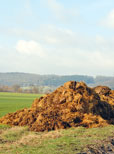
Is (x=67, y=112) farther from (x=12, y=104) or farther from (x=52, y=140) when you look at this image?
(x=12, y=104)

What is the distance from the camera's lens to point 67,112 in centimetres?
1655

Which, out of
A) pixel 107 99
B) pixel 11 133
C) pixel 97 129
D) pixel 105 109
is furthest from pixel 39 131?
pixel 107 99

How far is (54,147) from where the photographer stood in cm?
1035

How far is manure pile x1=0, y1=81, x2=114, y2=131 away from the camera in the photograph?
15.6 meters

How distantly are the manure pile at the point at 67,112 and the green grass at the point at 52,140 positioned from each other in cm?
90

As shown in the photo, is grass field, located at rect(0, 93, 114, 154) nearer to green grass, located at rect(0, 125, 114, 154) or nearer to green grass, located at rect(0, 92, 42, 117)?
green grass, located at rect(0, 125, 114, 154)

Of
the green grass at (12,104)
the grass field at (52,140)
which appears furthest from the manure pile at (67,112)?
the green grass at (12,104)

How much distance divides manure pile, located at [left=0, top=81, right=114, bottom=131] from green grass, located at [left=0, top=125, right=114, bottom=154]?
90cm

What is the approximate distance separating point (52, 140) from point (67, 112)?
4740 mm

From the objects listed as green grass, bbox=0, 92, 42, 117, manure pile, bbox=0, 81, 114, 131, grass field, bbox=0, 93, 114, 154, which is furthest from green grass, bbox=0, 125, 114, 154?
green grass, bbox=0, 92, 42, 117

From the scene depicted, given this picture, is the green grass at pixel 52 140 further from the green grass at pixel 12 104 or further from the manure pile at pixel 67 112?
the green grass at pixel 12 104

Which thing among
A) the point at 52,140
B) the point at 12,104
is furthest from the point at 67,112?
the point at 12,104

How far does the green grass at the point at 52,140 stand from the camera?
9986 mm

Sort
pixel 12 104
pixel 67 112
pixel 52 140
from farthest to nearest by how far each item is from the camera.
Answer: pixel 12 104
pixel 67 112
pixel 52 140
